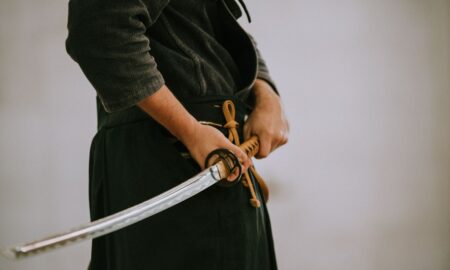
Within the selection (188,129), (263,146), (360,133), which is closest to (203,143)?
(188,129)

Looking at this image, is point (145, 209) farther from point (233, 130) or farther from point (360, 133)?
point (360, 133)

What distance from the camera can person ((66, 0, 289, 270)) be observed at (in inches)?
15.0

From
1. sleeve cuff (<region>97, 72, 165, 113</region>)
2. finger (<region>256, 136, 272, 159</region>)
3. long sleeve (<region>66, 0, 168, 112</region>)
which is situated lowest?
finger (<region>256, 136, 272, 159</region>)

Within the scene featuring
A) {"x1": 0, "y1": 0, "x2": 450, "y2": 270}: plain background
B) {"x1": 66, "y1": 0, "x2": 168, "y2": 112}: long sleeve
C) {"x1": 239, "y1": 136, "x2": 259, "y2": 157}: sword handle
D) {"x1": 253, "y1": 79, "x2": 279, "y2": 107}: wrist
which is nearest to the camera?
{"x1": 66, "y1": 0, "x2": 168, "y2": 112}: long sleeve

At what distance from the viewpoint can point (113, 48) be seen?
0.37 m

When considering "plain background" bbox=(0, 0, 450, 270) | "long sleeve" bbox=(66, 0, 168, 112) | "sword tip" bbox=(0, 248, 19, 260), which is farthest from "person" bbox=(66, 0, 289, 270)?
"plain background" bbox=(0, 0, 450, 270)

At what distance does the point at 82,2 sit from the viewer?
1.23ft

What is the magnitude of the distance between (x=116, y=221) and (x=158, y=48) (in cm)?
23

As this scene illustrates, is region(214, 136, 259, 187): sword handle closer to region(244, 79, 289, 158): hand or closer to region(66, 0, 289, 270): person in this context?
region(66, 0, 289, 270): person

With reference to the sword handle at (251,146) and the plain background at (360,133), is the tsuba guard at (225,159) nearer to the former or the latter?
the sword handle at (251,146)

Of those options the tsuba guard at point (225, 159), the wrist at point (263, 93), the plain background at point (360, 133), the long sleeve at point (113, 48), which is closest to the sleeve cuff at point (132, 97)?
the long sleeve at point (113, 48)

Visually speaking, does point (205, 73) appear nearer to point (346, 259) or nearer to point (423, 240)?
point (346, 259)

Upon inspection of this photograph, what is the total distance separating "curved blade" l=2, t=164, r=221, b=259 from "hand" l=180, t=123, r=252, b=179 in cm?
3

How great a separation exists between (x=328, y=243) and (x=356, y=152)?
361 mm
